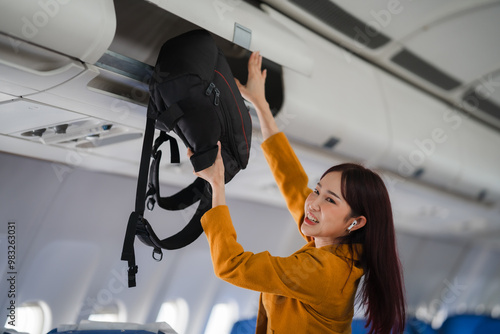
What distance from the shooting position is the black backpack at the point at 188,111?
156 centimetres

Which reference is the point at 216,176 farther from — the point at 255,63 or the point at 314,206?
the point at 255,63

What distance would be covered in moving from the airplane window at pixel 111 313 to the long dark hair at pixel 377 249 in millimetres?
2088

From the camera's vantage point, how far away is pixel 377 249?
5.94 ft

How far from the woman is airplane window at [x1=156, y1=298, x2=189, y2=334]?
184 cm

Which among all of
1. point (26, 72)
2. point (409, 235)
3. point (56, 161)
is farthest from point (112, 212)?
point (409, 235)

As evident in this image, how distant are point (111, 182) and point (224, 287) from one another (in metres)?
1.69

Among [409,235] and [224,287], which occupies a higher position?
[224,287]

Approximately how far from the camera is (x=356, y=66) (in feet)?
9.73

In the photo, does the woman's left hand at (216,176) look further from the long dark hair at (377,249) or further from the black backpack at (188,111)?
the long dark hair at (377,249)

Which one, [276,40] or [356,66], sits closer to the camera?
[276,40]

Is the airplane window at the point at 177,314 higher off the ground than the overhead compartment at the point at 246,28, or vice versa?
the overhead compartment at the point at 246,28

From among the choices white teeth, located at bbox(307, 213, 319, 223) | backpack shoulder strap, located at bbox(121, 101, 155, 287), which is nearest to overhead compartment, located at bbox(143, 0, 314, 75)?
backpack shoulder strap, located at bbox(121, 101, 155, 287)

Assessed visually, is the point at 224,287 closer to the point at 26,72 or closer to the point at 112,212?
the point at 112,212

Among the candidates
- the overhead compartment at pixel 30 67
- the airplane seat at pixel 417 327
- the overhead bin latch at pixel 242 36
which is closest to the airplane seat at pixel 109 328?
the overhead compartment at pixel 30 67
